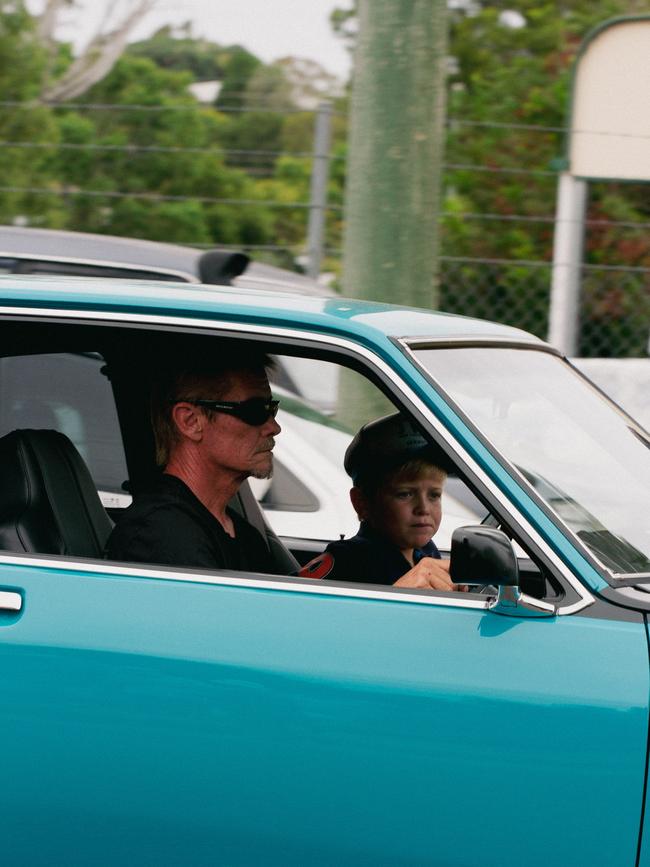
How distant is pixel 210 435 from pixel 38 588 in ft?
2.32

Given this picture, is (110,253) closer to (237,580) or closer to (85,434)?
(85,434)

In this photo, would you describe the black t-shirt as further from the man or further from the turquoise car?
the turquoise car

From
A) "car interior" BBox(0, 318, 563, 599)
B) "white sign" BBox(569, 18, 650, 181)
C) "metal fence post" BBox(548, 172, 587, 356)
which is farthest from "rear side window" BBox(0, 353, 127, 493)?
"white sign" BBox(569, 18, 650, 181)

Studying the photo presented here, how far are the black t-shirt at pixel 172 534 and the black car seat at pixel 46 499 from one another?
16 centimetres

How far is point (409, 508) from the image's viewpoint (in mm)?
3820

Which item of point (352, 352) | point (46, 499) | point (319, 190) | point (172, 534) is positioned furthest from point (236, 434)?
point (319, 190)

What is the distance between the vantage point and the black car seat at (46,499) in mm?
3301

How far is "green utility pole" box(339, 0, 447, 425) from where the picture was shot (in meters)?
5.27

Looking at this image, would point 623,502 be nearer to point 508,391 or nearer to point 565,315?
point 508,391

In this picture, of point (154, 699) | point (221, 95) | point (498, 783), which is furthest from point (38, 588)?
point (221, 95)

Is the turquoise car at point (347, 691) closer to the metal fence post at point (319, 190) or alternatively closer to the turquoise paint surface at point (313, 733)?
the turquoise paint surface at point (313, 733)

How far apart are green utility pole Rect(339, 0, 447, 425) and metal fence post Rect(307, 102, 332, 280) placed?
8.06 ft

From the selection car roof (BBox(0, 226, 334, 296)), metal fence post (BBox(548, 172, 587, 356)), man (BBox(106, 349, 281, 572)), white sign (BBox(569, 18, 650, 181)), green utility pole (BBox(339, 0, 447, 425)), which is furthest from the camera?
white sign (BBox(569, 18, 650, 181))

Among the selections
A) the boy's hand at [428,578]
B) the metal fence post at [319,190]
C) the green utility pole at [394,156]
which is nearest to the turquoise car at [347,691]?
the boy's hand at [428,578]
